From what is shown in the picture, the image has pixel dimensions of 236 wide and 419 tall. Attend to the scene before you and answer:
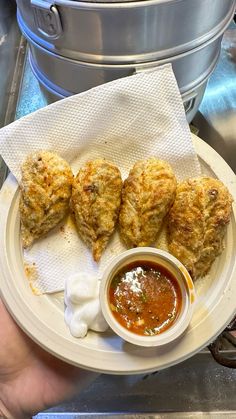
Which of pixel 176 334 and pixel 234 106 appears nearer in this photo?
pixel 176 334

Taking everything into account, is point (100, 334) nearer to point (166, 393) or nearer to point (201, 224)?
point (201, 224)

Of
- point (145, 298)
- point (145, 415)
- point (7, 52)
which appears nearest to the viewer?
point (145, 298)

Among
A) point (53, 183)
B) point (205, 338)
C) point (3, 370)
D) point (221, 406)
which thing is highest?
point (53, 183)

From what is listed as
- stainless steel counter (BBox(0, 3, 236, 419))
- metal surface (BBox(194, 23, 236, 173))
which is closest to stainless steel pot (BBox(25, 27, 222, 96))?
metal surface (BBox(194, 23, 236, 173))

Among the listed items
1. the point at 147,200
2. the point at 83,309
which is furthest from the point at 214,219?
the point at 83,309

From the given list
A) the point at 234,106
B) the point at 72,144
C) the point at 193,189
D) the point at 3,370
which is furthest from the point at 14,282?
the point at 234,106

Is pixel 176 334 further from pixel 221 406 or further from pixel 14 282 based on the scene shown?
pixel 221 406
